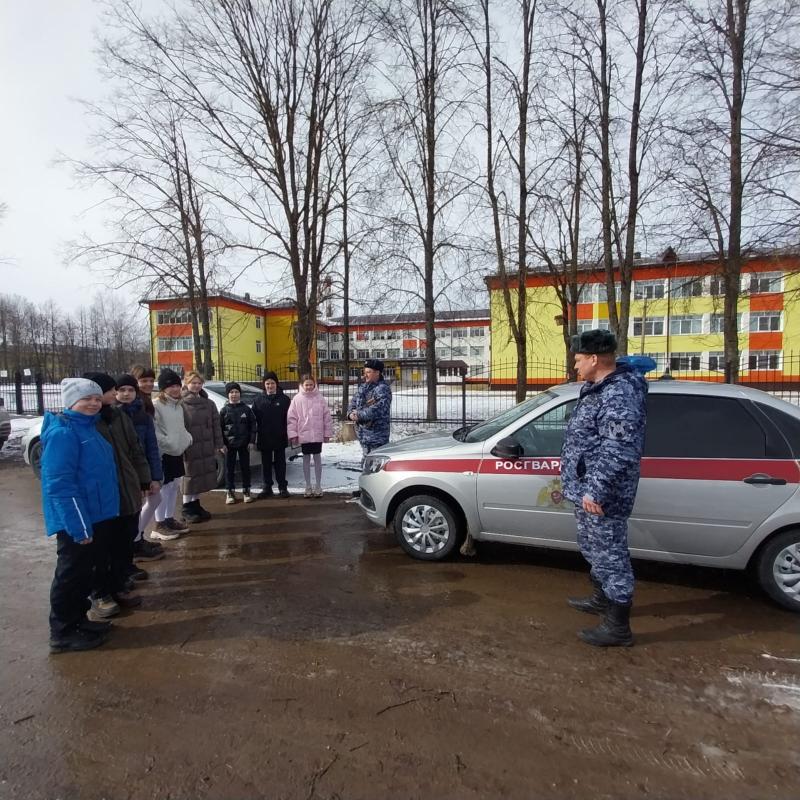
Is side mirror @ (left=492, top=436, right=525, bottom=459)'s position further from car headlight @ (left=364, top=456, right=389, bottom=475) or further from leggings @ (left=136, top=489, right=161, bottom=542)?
leggings @ (left=136, top=489, right=161, bottom=542)

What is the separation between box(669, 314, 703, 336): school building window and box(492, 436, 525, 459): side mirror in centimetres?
3846

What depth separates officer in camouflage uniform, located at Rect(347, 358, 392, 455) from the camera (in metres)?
6.48

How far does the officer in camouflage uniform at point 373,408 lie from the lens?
255 inches

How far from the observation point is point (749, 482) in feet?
11.8

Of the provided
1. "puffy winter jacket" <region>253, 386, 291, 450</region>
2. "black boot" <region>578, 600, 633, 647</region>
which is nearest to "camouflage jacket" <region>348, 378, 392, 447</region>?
"puffy winter jacket" <region>253, 386, 291, 450</region>

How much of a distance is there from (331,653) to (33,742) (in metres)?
1.53

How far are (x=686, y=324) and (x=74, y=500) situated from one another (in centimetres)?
4203

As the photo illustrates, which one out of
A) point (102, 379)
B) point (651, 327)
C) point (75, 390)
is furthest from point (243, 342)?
point (75, 390)

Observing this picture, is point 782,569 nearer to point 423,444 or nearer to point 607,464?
point 607,464

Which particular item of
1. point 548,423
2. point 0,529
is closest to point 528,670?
point 548,423

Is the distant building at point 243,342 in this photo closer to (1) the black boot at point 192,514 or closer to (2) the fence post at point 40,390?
(2) the fence post at point 40,390

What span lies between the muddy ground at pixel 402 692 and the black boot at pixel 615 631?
0.08 m

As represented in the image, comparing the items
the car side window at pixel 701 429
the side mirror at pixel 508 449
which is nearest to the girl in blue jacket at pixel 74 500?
the side mirror at pixel 508 449

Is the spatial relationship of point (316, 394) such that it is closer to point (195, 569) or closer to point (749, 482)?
point (195, 569)
